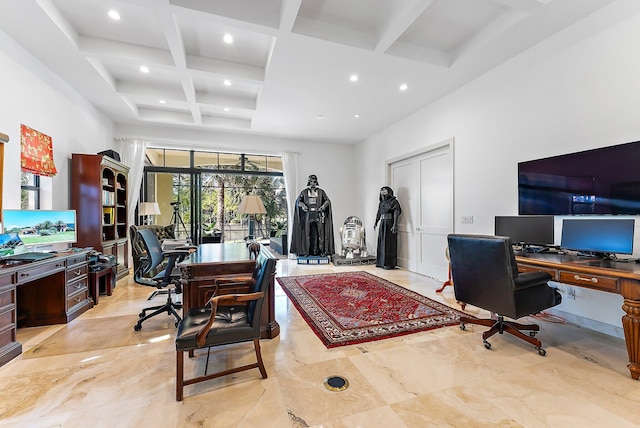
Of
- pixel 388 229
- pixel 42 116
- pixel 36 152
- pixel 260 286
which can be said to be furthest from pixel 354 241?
pixel 42 116

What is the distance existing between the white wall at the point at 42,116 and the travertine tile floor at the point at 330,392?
1.78 metres

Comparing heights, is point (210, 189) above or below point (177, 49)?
below

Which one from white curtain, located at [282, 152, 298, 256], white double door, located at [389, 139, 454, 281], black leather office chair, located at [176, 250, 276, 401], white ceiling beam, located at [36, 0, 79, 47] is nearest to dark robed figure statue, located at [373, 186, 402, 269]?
white double door, located at [389, 139, 454, 281]

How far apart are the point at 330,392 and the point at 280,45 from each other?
331cm

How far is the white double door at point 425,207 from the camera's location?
4.47m

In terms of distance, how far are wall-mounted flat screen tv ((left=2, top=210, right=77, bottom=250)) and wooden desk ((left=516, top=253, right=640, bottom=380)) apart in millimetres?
4930

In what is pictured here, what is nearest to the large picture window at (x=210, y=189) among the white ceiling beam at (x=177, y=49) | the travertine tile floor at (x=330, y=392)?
the white ceiling beam at (x=177, y=49)

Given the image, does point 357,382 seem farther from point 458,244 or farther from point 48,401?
point 48,401

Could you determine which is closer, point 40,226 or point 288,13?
point 288,13

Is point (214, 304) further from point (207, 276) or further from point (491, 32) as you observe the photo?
point (491, 32)

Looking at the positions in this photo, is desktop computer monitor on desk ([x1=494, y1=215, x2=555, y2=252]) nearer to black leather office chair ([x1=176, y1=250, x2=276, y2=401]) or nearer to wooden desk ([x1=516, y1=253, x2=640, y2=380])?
wooden desk ([x1=516, y1=253, x2=640, y2=380])

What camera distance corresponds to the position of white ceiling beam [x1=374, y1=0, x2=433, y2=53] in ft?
8.05

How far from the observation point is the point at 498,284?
7.29 feet

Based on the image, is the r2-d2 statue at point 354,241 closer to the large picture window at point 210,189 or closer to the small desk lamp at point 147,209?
the large picture window at point 210,189
